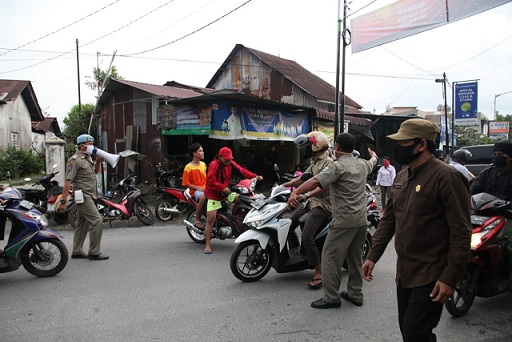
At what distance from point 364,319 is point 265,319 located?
916 mm

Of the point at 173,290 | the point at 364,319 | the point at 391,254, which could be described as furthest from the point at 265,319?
the point at 391,254

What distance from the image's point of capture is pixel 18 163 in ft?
63.7

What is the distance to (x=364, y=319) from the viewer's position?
3670 mm

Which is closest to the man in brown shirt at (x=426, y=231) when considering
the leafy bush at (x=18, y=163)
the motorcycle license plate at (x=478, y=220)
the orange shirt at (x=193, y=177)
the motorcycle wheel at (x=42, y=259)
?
the motorcycle license plate at (x=478, y=220)

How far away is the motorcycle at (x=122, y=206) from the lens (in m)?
8.16

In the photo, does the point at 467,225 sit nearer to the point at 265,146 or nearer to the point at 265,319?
the point at 265,319

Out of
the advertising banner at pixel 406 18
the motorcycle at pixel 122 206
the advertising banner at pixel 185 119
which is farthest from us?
the advertising banner at pixel 185 119

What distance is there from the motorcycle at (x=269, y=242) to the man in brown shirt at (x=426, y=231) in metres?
2.24

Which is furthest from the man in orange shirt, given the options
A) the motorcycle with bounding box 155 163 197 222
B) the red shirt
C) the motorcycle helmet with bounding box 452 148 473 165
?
the motorcycle helmet with bounding box 452 148 473 165

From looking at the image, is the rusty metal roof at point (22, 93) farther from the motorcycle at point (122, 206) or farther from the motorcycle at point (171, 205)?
the motorcycle at point (171, 205)

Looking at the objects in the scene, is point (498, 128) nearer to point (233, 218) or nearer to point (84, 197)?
point (233, 218)

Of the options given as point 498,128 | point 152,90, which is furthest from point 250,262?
point 498,128

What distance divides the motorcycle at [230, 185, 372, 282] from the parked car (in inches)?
254

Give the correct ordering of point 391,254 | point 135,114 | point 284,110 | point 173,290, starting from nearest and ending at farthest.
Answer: point 173,290 < point 391,254 < point 284,110 < point 135,114
